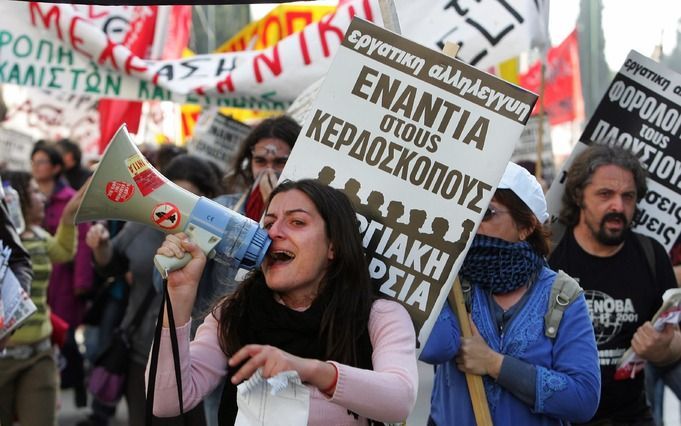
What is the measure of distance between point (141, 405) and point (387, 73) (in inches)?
123

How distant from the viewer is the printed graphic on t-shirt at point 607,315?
489cm

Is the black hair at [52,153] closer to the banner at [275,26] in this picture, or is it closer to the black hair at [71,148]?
the black hair at [71,148]

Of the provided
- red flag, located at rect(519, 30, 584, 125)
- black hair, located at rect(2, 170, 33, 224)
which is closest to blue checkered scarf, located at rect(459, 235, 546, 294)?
black hair, located at rect(2, 170, 33, 224)

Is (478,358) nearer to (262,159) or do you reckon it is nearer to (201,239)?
(201,239)

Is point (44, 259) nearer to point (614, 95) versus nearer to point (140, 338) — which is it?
point (140, 338)

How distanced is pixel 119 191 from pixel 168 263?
283 millimetres

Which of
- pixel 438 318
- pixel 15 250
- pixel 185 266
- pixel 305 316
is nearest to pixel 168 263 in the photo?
pixel 185 266

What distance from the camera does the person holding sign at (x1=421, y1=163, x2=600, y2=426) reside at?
379 centimetres

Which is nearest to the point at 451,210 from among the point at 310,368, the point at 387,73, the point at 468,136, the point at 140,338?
the point at 468,136

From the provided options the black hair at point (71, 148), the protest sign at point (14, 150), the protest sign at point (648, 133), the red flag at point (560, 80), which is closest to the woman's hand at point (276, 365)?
the protest sign at point (648, 133)

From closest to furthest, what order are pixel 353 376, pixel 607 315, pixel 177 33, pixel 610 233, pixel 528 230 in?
pixel 353 376, pixel 528 230, pixel 607 315, pixel 610 233, pixel 177 33

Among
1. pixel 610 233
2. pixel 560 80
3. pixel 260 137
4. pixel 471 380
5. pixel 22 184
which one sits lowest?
pixel 22 184

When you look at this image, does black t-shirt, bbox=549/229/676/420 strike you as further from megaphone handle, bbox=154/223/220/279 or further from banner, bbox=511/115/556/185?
banner, bbox=511/115/556/185

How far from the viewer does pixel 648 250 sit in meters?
5.06
